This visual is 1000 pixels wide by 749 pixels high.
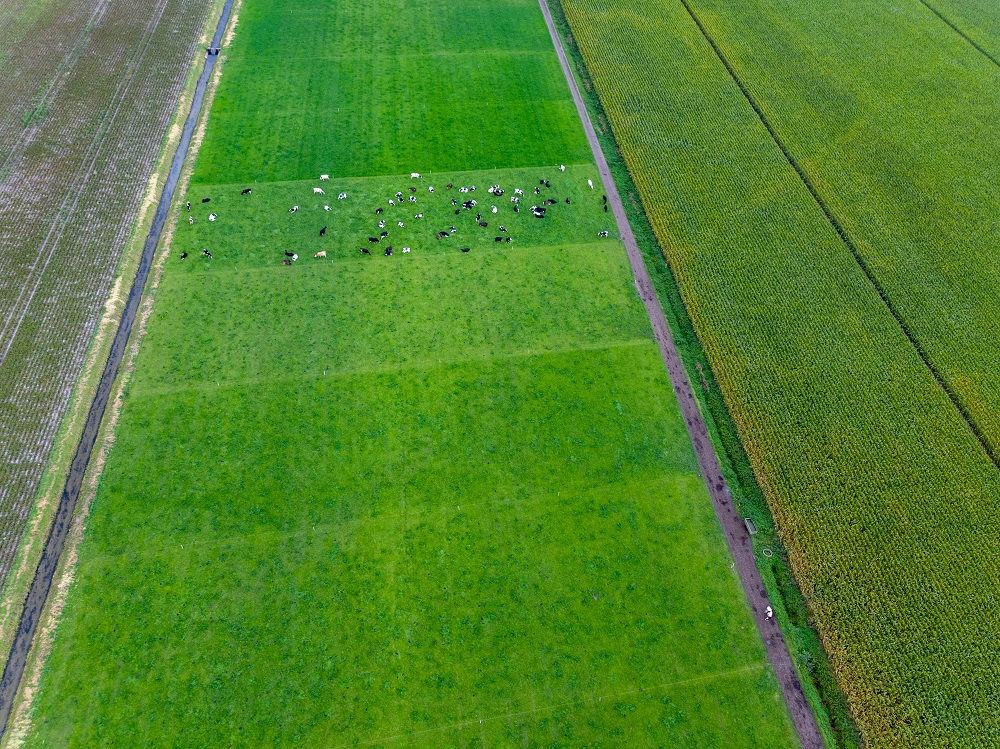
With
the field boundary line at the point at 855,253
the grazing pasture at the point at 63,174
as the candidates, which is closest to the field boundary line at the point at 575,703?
the field boundary line at the point at 855,253

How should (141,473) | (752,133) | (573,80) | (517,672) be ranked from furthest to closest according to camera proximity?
1. (573,80)
2. (752,133)
3. (141,473)
4. (517,672)

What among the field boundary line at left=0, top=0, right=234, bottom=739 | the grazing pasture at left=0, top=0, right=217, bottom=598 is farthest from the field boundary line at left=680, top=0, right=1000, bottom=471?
the grazing pasture at left=0, top=0, right=217, bottom=598

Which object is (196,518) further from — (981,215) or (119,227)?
(981,215)

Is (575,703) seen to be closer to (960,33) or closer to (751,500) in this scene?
(751,500)

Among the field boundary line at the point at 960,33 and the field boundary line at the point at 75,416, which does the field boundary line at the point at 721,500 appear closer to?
the field boundary line at the point at 75,416

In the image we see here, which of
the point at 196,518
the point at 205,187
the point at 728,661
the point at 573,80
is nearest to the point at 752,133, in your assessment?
the point at 573,80

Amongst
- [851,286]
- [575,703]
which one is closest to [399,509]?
[575,703]

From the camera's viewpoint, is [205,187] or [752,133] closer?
[205,187]
